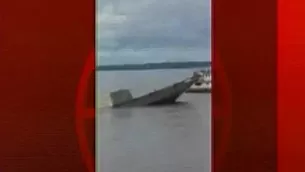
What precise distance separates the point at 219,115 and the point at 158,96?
16 cm

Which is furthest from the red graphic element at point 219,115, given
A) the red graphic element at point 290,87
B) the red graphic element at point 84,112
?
the red graphic element at point 84,112

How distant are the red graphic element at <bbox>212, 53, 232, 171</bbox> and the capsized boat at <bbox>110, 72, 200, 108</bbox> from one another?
0.05 m

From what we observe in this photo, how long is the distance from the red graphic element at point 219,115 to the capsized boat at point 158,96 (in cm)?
5

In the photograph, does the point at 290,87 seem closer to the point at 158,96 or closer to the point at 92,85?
the point at 158,96

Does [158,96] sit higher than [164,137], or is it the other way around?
[158,96]

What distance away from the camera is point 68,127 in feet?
4.36

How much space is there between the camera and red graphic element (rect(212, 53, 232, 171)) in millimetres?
1359

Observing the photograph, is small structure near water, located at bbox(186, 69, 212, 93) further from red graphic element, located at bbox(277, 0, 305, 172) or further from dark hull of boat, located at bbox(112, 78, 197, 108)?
red graphic element, located at bbox(277, 0, 305, 172)

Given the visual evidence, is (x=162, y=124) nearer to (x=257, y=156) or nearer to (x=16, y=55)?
(x=257, y=156)

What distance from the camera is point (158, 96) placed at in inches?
53.6

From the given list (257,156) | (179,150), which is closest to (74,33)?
(179,150)

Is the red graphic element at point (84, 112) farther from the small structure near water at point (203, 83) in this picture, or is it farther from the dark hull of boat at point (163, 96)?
the small structure near water at point (203, 83)

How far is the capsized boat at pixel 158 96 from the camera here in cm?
135

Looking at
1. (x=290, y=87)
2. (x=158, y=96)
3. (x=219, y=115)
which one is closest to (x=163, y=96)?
(x=158, y=96)
